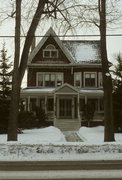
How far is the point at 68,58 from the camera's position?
3753 centimetres

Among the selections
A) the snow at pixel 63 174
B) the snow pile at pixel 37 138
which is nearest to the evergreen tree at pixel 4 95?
the snow pile at pixel 37 138

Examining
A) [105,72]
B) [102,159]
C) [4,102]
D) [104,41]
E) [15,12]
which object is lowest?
[102,159]

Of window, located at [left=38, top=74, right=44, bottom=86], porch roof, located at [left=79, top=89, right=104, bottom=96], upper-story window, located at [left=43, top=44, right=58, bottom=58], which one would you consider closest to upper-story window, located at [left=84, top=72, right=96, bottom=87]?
porch roof, located at [left=79, top=89, right=104, bottom=96]

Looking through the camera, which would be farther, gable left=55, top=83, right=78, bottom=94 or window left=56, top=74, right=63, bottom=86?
window left=56, top=74, right=63, bottom=86

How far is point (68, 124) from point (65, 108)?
3.53 meters

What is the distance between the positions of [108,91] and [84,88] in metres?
19.1

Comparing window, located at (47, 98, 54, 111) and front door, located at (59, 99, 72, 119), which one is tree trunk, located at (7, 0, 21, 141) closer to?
front door, located at (59, 99, 72, 119)

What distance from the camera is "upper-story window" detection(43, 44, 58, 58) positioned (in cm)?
3819

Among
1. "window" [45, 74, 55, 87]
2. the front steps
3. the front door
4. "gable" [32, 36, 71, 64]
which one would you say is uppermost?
"gable" [32, 36, 71, 64]

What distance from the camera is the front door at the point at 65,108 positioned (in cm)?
3747

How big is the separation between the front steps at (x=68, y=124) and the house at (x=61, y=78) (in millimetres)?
1749

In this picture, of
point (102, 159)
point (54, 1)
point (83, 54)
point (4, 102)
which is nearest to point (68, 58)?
point (83, 54)

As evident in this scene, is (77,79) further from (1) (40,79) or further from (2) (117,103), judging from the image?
(2) (117,103)

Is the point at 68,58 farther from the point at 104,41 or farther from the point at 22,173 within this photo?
the point at 22,173
